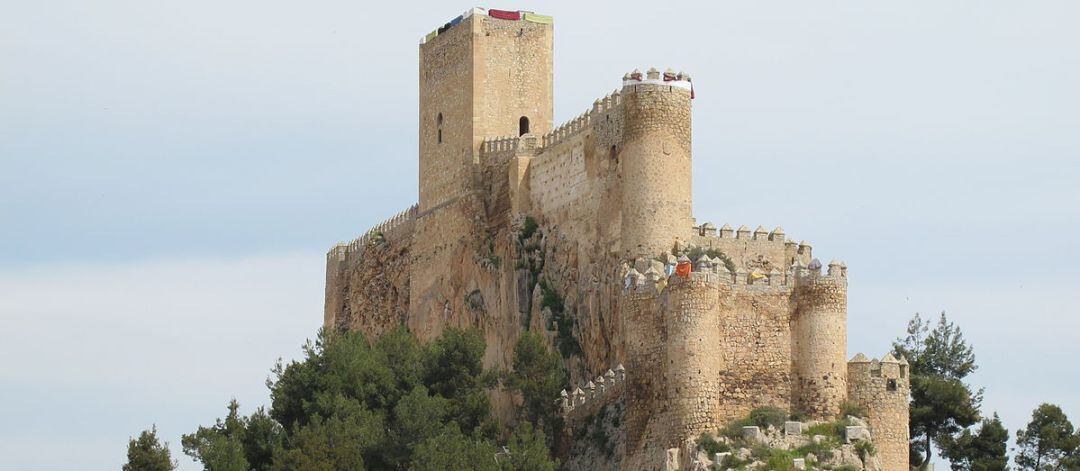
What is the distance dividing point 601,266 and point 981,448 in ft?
42.3

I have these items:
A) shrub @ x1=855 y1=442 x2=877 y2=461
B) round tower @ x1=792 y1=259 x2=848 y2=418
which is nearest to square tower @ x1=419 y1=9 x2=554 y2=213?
round tower @ x1=792 y1=259 x2=848 y2=418

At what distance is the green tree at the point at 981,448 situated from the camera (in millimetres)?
84250

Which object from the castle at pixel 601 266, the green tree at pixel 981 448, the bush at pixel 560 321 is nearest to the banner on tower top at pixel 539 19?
the castle at pixel 601 266

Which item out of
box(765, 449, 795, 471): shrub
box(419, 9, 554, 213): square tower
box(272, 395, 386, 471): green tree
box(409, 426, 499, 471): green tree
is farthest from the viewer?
box(419, 9, 554, 213): square tower

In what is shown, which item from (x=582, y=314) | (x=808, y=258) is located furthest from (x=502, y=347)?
(x=808, y=258)

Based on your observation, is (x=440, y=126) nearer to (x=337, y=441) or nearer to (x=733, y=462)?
(x=337, y=441)

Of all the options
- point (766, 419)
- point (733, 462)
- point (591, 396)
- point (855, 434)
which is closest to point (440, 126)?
point (591, 396)

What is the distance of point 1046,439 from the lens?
3359 inches

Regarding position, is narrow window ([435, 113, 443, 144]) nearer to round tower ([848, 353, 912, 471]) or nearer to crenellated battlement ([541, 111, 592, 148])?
crenellated battlement ([541, 111, 592, 148])

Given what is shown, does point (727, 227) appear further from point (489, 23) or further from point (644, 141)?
point (489, 23)

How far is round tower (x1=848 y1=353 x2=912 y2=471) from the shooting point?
74688mm

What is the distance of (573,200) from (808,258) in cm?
763

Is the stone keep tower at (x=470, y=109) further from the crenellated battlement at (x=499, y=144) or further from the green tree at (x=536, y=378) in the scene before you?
the green tree at (x=536, y=378)

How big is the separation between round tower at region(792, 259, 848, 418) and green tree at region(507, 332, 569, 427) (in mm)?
9761
